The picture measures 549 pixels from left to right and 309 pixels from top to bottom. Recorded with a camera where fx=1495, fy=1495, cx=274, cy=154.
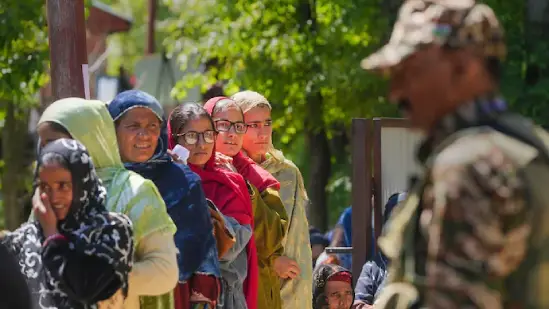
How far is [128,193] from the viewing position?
19.2 feet

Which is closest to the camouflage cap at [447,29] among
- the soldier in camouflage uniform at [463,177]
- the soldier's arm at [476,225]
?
the soldier in camouflage uniform at [463,177]

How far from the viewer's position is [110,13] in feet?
99.6

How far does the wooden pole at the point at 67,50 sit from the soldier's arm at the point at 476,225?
4.56 m

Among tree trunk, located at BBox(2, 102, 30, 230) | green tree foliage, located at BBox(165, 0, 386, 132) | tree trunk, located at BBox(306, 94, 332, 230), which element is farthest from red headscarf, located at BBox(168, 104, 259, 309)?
tree trunk, located at BBox(2, 102, 30, 230)

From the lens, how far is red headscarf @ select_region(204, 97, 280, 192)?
849 centimetres

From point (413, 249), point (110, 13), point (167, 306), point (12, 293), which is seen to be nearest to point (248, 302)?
point (167, 306)

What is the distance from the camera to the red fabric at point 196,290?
6750 mm

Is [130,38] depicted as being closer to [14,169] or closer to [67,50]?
[14,169]

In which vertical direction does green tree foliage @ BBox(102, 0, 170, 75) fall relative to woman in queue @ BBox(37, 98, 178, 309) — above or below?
above

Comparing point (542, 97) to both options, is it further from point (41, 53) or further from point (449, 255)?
point (449, 255)

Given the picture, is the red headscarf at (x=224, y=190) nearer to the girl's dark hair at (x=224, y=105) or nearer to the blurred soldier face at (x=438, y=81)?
the girl's dark hair at (x=224, y=105)

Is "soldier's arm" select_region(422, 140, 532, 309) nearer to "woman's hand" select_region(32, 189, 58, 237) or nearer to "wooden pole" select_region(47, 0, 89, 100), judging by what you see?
"woman's hand" select_region(32, 189, 58, 237)

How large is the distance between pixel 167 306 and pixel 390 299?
7.27 ft

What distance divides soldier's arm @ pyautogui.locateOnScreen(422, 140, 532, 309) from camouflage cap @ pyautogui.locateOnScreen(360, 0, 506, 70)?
0.32 meters
